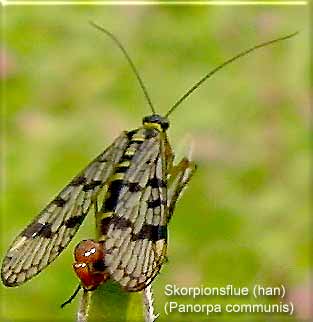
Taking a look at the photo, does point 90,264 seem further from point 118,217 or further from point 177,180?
point 177,180

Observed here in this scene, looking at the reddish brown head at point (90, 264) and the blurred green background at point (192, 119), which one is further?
the blurred green background at point (192, 119)

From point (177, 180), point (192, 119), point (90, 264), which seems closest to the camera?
point (90, 264)

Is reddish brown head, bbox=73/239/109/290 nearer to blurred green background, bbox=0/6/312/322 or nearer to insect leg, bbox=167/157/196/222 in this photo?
insect leg, bbox=167/157/196/222

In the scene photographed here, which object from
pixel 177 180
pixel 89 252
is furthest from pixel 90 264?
pixel 177 180

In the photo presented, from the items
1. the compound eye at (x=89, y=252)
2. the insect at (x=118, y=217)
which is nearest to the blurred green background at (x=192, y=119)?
the insect at (x=118, y=217)

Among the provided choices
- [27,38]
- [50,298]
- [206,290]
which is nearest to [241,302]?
[206,290]

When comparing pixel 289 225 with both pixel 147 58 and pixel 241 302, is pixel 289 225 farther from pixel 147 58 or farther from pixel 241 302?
pixel 147 58

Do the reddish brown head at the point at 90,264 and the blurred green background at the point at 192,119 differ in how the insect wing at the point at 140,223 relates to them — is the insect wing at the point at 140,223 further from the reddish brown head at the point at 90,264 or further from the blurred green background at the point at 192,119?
the blurred green background at the point at 192,119
